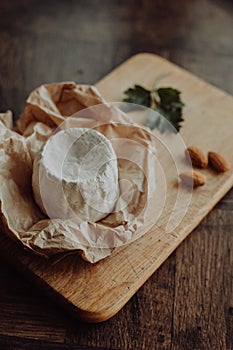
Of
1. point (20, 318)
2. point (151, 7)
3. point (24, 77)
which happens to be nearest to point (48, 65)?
point (24, 77)

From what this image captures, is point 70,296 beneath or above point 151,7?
beneath

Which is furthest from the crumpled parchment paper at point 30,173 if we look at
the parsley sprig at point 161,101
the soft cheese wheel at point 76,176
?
the parsley sprig at point 161,101

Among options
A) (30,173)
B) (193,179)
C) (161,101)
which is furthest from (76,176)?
(161,101)

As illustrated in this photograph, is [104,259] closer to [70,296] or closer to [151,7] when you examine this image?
[70,296]

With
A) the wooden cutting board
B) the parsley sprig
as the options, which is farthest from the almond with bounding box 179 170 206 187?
the parsley sprig

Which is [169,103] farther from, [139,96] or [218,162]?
[218,162]

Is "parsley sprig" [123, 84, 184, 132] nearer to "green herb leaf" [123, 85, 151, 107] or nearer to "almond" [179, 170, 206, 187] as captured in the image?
"green herb leaf" [123, 85, 151, 107]

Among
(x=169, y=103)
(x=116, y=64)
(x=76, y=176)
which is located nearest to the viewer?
(x=76, y=176)

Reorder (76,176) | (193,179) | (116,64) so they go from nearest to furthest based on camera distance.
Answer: (76,176) < (193,179) < (116,64)
